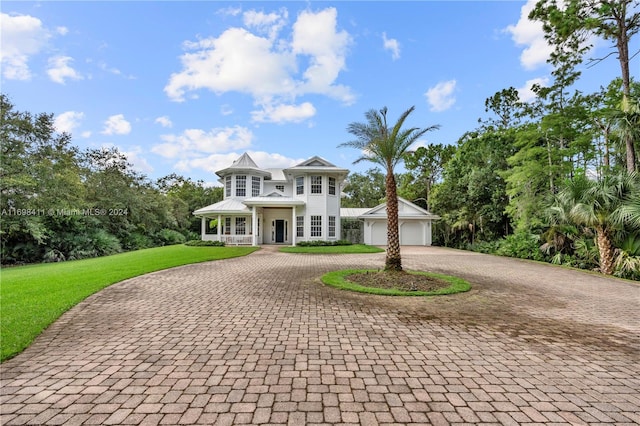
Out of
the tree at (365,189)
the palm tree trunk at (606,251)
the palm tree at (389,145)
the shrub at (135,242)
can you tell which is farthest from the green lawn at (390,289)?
the tree at (365,189)

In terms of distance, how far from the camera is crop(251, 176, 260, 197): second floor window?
2627 centimetres

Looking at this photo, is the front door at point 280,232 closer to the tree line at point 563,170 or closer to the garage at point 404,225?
the garage at point 404,225

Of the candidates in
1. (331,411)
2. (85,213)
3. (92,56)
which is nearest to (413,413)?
(331,411)

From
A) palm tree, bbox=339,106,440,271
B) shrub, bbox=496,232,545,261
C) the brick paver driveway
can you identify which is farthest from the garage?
the brick paver driveway

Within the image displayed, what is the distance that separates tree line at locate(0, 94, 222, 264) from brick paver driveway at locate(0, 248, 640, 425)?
49.0 feet

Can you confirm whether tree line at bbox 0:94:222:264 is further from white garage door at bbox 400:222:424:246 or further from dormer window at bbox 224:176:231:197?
white garage door at bbox 400:222:424:246

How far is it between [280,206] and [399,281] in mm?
14943

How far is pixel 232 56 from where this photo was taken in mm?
13039

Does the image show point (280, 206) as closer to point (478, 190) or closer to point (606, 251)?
point (478, 190)

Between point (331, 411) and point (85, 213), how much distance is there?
26402 mm

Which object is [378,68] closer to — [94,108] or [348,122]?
[348,122]

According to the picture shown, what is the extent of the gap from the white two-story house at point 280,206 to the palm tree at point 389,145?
11624mm

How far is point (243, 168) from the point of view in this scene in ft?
83.1

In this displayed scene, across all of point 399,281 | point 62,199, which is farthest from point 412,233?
point 62,199
